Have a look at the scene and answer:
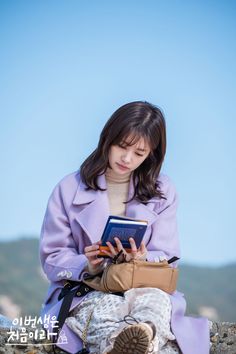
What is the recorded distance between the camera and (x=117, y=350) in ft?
9.40

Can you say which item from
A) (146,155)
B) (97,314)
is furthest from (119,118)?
(97,314)

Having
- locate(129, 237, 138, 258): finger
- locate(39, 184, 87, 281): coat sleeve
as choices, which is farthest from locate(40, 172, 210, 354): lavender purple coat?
locate(129, 237, 138, 258): finger

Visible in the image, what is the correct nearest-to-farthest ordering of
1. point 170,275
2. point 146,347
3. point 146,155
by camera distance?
point 146,347 < point 170,275 < point 146,155

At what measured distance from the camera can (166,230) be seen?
385 centimetres

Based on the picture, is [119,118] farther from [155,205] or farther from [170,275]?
[170,275]

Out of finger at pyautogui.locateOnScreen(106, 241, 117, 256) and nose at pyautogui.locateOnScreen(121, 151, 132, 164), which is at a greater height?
nose at pyautogui.locateOnScreen(121, 151, 132, 164)

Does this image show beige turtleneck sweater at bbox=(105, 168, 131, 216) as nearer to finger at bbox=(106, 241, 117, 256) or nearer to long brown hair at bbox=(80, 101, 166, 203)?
long brown hair at bbox=(80, 101, 166, 203)

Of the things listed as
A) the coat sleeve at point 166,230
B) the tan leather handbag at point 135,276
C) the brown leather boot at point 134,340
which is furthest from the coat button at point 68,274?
Result: the brown leather boot at point 134,340

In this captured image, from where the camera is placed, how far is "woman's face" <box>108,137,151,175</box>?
3.63 metres

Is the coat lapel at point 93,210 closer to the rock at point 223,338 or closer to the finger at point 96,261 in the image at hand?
the finger at point 96,261

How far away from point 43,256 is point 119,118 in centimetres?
94

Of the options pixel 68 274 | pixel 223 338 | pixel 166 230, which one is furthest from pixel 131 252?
pixel 223 338

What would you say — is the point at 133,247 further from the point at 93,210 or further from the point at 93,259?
the point at 93,210

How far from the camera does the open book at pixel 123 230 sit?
3.18 m
